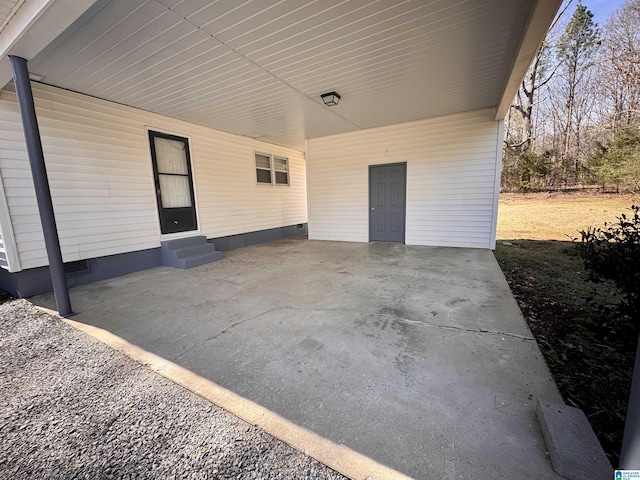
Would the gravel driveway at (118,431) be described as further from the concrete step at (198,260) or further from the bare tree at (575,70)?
the bare tree at (575,70)

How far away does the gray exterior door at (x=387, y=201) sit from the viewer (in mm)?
6723

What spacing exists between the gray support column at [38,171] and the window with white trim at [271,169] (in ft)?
16.7

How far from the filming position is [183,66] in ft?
11.4

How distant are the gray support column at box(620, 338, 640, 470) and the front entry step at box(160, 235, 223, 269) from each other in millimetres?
5466

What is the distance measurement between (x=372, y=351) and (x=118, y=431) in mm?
1709

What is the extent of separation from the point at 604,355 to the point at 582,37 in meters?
19.6

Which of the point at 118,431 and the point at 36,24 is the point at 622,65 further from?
the point at 118,431

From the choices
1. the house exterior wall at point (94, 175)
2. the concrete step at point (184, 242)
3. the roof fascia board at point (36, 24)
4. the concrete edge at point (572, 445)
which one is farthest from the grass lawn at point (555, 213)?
the roof fascia board at point (36, 24)

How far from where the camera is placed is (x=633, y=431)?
0.93m

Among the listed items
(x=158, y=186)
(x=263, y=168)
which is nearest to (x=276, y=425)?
(x=158, y=186)

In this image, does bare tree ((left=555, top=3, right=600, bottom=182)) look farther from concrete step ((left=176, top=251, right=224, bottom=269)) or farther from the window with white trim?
concrete step ((left=176, top=251, right=224, bottom=269))

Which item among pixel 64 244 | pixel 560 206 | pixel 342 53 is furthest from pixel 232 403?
pixel 560 206

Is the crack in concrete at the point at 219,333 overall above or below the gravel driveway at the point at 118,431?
above

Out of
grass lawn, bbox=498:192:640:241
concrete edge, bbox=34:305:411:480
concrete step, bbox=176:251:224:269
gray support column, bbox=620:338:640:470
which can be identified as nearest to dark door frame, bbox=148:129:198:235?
concrete step, bbox=176:251:224:269
